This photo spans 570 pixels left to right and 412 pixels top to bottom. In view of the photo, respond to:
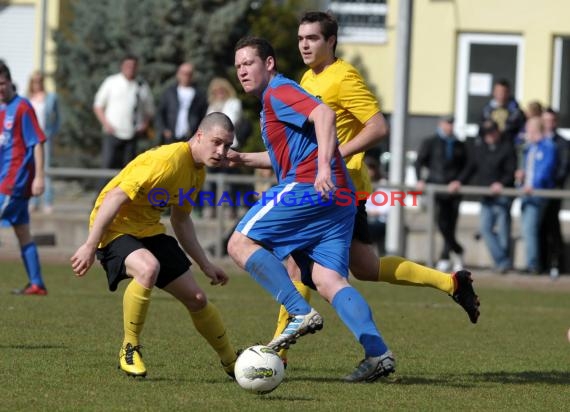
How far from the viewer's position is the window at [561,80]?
74.2ft

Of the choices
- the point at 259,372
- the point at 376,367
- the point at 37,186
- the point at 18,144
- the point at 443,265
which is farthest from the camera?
the point at 443,265

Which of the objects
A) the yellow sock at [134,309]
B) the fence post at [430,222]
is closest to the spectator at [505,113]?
the fence post at [430,222]

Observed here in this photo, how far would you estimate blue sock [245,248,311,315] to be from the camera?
749 centimetres

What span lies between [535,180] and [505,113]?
49.8 inches

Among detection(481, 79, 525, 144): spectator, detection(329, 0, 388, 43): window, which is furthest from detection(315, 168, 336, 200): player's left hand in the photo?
detection(329, 0, 388, 43): window

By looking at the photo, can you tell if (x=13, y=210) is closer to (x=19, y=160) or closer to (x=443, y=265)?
(x=19, y=160)

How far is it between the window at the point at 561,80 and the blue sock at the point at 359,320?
51.2 ft

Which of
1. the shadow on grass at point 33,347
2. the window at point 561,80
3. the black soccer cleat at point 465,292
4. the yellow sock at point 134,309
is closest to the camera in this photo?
the yellow sock at point 134,309

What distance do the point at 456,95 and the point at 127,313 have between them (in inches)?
626

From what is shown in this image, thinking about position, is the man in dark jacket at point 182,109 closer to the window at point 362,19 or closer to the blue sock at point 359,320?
the window at point 362,19

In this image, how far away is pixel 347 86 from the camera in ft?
26.9

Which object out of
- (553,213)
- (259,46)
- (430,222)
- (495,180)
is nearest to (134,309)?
(259,46)

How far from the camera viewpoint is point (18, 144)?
12.2 metres

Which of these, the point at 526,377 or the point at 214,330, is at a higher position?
the point at 214,330
